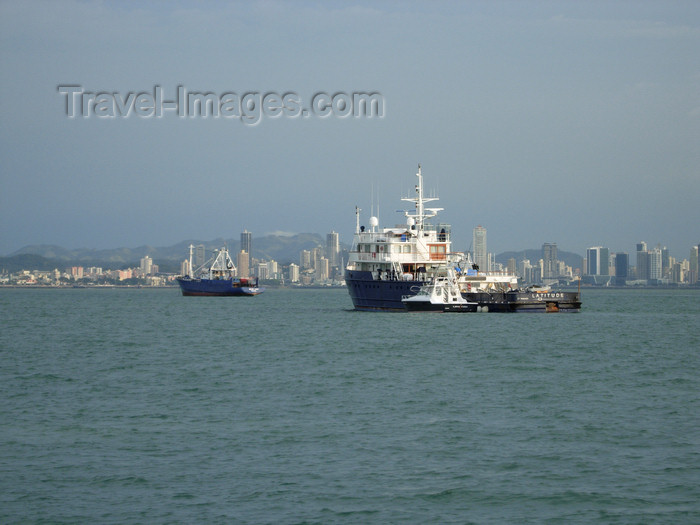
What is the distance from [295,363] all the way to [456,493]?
24.4m

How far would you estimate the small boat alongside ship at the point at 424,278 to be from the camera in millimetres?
76000

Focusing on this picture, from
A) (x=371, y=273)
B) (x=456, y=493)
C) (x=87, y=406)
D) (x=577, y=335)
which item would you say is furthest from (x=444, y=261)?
(x=456, y=493)

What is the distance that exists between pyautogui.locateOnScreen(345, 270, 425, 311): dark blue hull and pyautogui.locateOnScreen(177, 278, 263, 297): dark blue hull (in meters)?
80.3

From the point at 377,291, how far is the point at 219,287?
88981mm

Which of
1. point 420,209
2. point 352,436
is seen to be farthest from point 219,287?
point 352,436

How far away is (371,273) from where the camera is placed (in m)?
84.7

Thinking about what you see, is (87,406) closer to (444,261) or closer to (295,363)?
(295,363)

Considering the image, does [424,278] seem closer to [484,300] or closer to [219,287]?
[484,300]

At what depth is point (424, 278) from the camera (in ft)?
266

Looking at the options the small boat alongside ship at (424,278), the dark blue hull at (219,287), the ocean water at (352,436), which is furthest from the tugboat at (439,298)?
the dark blue hull at (219,287)

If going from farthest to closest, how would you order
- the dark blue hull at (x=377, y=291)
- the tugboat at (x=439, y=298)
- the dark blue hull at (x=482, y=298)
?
the dark blue hull at (x=377, y=291)
the dark blue hull at (x=482, y=298)
the tugboat at (x=439, y=298)

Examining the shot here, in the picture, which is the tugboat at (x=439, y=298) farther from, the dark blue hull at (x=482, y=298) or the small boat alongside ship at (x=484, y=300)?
the dark blue hull at (x=482, y=298)

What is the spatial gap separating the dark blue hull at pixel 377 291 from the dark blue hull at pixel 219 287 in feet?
263

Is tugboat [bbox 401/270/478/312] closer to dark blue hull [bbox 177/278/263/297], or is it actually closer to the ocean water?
the ocean water
